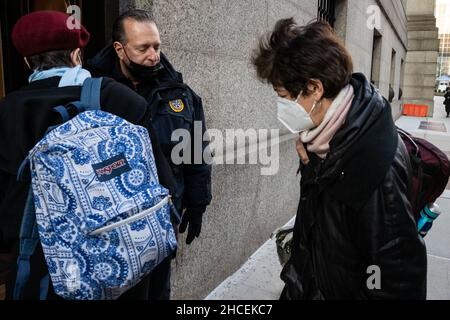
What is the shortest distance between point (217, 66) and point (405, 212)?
237cm

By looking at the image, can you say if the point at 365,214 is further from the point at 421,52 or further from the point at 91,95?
the point at 421,52

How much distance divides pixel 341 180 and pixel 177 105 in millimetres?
1188

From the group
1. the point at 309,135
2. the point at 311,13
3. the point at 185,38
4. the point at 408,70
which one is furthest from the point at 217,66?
the point at 408,70

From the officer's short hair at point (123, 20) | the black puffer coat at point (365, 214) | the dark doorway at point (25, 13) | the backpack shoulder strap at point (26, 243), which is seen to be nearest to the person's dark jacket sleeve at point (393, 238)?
the black puffer coat at point (365, 214)

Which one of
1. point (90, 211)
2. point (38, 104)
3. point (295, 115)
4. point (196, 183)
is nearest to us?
point (90, 211)

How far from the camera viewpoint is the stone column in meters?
23.6

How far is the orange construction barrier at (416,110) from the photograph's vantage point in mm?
21031

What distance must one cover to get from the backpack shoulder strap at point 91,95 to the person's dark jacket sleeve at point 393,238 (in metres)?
1.08

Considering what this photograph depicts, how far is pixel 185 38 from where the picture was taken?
10.00 ft

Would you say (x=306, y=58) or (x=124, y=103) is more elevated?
(x=306, y=58)

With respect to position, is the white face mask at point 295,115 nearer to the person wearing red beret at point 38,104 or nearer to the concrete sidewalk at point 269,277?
the person wearing red beret at point 38,104

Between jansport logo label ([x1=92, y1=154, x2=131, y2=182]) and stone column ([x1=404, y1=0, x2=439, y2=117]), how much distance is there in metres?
24.6

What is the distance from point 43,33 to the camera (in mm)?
1657

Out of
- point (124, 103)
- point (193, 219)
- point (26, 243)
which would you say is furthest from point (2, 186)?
point (193, 219)
